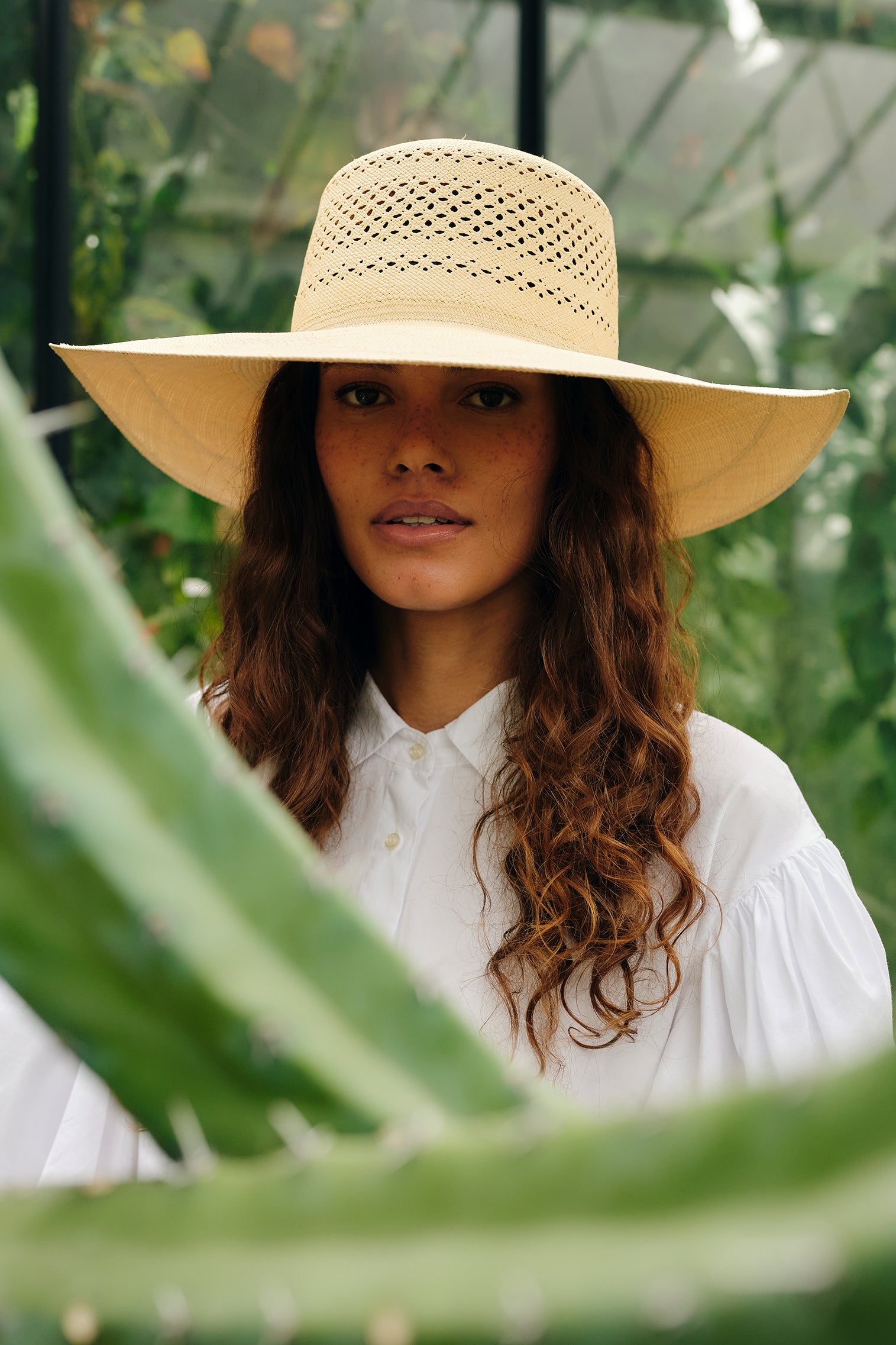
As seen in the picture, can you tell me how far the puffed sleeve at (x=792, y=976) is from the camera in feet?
3.95

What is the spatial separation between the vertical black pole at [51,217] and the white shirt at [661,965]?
4.88ft

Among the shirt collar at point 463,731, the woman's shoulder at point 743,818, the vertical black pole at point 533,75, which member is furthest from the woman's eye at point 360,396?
the vertical black pole at point 533,75

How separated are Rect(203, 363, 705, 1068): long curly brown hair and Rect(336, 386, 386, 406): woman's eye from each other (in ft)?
0.60

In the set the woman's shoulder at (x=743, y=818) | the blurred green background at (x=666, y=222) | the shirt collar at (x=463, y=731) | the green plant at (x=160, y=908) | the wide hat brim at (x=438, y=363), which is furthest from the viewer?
the blurred green background at (x=666, y=222)

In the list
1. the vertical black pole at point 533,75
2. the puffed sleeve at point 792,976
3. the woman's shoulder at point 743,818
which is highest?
the vertical black pole at point 533,75

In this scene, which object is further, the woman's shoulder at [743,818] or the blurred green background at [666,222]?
the blurred green background at [666,222]

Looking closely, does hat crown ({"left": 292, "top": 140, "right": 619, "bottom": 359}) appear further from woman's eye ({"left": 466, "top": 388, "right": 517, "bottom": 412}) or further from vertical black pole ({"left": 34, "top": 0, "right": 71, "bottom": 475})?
vertical black pole ({"left": 34, "top": 0, "right": 71, "bottom": 475})

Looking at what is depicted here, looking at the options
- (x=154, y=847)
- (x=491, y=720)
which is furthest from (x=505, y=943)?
(x=154, y=847)

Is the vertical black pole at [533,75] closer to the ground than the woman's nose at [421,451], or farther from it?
farther from it

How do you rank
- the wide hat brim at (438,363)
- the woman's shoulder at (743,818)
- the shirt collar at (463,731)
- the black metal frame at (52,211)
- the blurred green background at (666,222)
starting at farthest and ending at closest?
the blurred green background at (666,222), the black metal frame at (52,211), the shirt collar at (463,731), the woman's shoulder at (743,818), the wide hat brim at (438,363)

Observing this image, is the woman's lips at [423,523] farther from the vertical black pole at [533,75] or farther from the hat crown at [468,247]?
the vertical black pole at [533,75]

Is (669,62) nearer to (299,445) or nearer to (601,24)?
(601,24)

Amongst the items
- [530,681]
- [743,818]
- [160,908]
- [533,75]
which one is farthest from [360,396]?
[533,75]

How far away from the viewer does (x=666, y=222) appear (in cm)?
293
